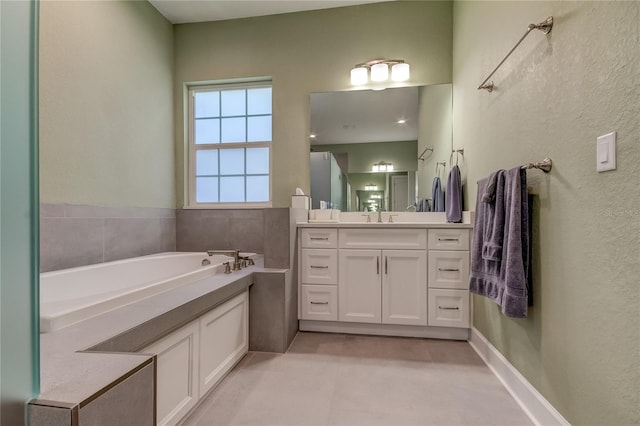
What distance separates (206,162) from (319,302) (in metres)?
1.84

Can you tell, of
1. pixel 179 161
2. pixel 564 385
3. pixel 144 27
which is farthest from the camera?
pixel 179 161

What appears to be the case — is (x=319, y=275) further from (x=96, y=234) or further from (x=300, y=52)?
(x=300, y=52)

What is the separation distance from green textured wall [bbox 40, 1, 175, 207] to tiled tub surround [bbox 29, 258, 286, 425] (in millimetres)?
1160

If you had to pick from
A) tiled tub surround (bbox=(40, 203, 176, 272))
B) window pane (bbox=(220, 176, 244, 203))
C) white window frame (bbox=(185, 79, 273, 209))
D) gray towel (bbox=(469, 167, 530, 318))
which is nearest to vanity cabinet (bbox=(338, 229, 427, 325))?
gray towel (bbox=(469, 167, 530, 318))

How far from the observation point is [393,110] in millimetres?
2766

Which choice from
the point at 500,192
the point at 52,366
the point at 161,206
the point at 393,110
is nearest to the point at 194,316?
the point at 52,366

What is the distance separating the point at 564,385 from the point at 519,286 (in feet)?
1.25

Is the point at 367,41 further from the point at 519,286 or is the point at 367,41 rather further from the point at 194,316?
the point at 194,316

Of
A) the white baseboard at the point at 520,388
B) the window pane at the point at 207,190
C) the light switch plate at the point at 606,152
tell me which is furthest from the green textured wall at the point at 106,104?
the white baseboard at the point at 520,388

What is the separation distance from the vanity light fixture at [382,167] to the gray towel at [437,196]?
1.31ft

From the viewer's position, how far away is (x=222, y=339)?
5.41 feet

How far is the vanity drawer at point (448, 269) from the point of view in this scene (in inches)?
85.7

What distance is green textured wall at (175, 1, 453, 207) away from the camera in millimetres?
2666

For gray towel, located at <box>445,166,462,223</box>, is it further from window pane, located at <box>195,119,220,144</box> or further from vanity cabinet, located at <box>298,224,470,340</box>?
window pane, located at <box>195,119,220,144</box>
